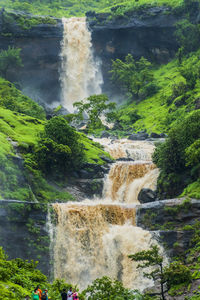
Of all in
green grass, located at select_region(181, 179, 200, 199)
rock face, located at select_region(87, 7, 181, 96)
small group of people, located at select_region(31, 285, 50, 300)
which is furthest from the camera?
rock face, located at select_region(87, 7, 181, 96)

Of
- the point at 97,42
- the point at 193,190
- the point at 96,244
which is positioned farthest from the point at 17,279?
→ the point at 97,42

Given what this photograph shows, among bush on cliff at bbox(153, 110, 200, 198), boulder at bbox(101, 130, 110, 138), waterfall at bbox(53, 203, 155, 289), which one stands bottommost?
waterfall at bbox(53, 203, 155, 289)

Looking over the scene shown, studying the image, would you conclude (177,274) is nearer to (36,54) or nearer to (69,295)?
(69,295)

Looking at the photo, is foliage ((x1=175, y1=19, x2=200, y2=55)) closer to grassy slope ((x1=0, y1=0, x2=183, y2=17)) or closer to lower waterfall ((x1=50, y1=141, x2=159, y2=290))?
grassy slope ((x1=0, y1=0, x2=183, y2=17))

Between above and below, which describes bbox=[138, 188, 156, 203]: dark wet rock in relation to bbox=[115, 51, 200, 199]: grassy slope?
below

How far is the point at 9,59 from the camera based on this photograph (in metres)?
76.2

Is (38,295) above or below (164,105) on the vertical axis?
below

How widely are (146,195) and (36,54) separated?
49445 mm

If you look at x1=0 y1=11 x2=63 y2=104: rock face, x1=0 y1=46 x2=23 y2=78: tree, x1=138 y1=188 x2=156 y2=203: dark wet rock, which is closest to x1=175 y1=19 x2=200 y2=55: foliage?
x1=0 y1=11 x2=63 y2=104: rock face

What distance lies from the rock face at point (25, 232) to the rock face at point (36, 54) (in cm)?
4742

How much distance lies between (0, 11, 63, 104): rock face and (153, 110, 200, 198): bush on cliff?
4291 cm

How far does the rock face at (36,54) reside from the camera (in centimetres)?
7987

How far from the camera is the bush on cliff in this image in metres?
39.9

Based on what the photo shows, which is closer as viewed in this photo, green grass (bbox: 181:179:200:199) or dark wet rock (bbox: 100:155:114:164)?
green grass (bbox: 181:179:200:199)
